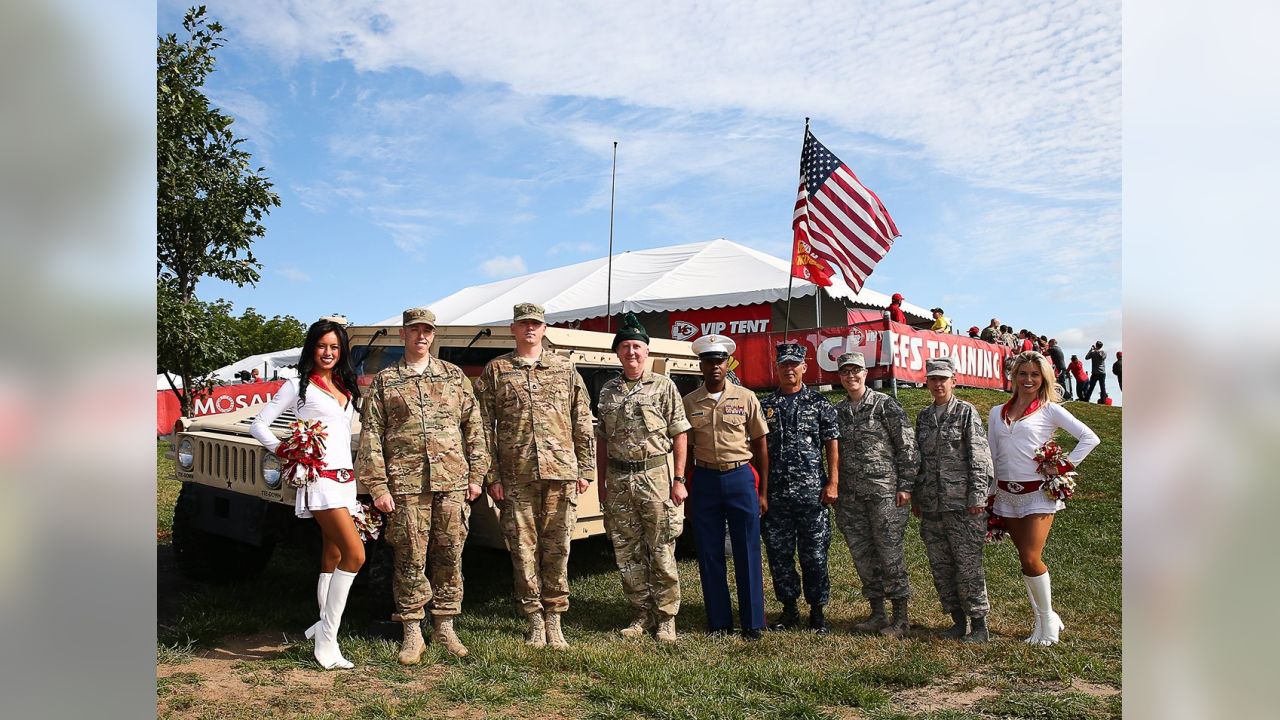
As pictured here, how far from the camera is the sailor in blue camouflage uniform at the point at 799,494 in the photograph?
211 inches

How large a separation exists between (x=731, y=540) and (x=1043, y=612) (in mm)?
1785

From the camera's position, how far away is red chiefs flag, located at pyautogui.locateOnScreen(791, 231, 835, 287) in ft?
30.7

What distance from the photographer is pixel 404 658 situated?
14.5 feet

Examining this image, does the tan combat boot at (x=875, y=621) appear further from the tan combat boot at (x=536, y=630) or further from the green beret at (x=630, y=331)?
the green beret at (x=630, y=331)

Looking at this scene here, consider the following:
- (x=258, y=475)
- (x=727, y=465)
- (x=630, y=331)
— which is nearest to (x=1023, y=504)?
(x=727, y=465)

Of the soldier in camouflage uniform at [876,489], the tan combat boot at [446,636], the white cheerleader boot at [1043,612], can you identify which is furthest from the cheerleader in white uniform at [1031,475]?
the tan combat boot at [446,636]

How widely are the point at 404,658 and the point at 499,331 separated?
6.90ft

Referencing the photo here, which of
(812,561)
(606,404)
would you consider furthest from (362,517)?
(812,561)

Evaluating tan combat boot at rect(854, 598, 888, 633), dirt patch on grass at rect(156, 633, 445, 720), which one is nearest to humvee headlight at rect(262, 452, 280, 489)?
dirt patch on grass at rect(156, 633, 445, 720)

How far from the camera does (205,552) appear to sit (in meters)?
5.82

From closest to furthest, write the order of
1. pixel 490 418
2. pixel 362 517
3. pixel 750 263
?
pixel 362 517 → pixel 490 418 → pixel 750 263

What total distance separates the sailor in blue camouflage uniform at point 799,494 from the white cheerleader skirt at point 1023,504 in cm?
93
